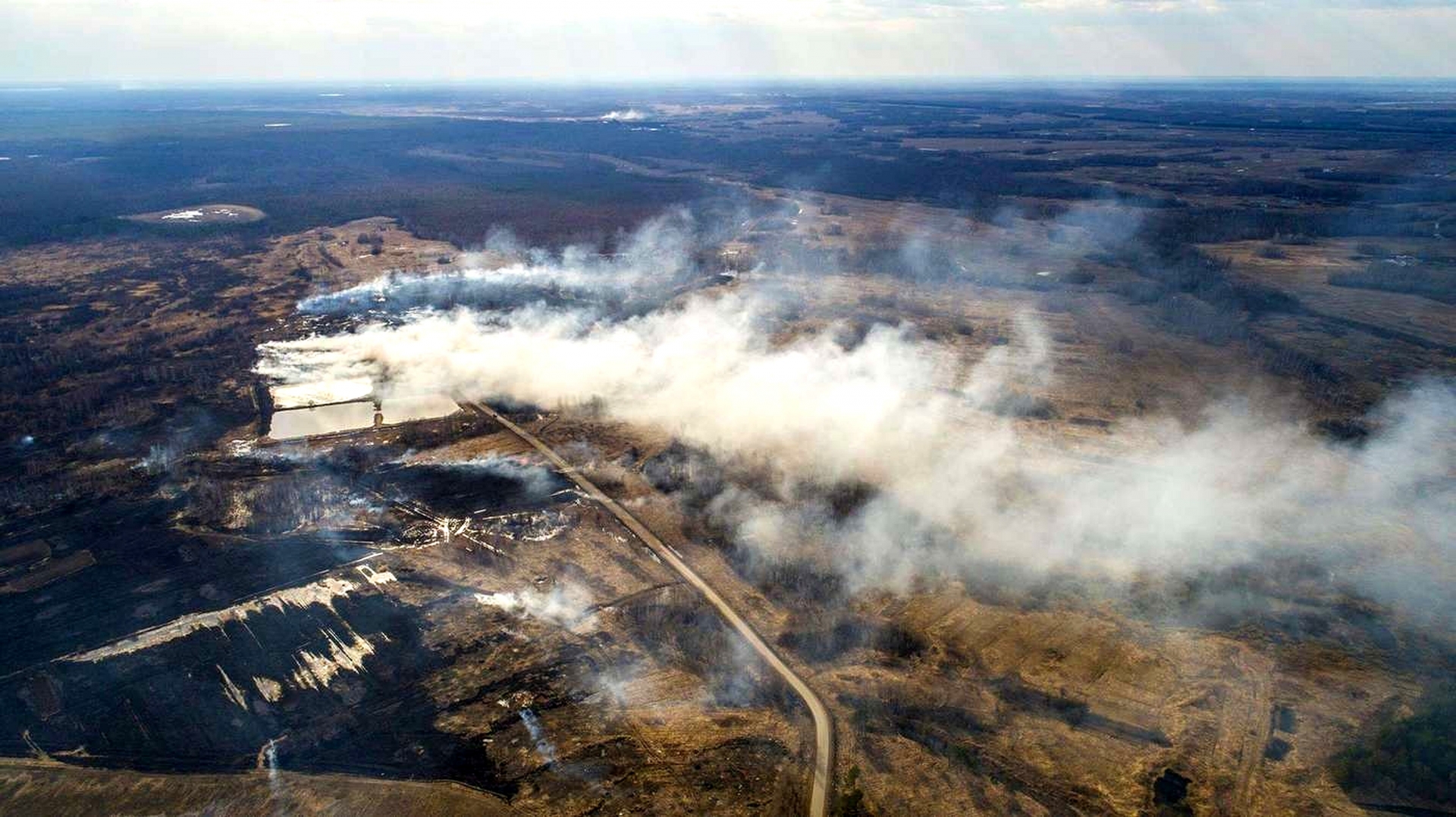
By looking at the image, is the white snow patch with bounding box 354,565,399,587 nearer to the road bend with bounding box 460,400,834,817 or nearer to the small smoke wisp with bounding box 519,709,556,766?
the road bend with bounding box 460,400,834,817

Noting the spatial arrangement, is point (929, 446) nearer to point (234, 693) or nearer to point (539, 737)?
point (539, 737)

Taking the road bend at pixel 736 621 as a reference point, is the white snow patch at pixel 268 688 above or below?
below

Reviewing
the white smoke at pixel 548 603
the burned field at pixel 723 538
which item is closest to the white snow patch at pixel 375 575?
the burned field at pixel 723 538

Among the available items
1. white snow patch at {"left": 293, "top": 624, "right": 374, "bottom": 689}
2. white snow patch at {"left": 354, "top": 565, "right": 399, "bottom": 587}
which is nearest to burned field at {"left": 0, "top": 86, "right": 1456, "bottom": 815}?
white snow patch at {"left": 293, "top": 624, "right": 374, "bottom": 689}

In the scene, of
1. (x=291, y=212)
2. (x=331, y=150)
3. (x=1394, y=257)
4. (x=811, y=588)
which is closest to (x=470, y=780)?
(x=811, y=588)

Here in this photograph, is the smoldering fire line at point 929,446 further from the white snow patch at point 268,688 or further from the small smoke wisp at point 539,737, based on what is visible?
the white snow patch at point 268,688

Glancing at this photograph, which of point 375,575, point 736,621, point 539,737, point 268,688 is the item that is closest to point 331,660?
point 268,688
